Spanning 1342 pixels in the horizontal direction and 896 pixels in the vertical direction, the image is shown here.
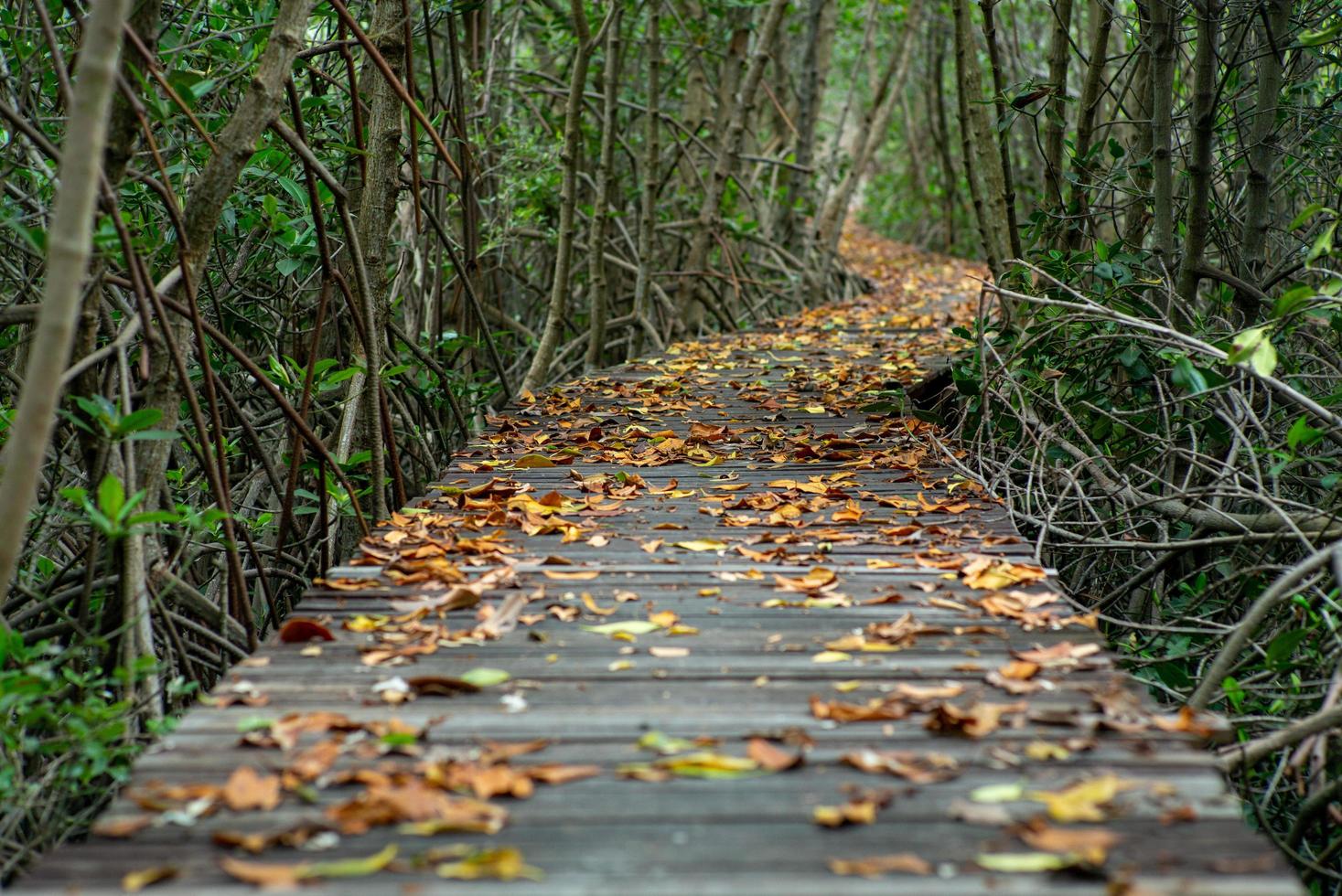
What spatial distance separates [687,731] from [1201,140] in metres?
3.12

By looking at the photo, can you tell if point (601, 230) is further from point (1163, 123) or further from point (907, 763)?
point (907, 763)

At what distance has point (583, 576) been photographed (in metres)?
2.67

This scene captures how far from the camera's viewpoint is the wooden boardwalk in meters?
1.53

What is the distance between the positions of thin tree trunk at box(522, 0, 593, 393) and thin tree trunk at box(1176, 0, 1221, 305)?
2.95 m

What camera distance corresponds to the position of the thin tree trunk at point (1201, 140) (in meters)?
3.88

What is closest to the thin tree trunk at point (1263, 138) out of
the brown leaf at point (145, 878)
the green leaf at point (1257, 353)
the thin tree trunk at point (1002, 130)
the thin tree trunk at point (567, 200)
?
the thin tree trunk at point (1002, 130)

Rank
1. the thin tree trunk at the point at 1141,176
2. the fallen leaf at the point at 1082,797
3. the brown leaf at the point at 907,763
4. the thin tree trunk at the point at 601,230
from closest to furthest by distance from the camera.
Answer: the fallen leaf at the point at 1082,797 < the brown leaf at the point at 907,763 < the thin tree trunk at the point at 1141,176 < the thin tree trunk at the point at 601,230

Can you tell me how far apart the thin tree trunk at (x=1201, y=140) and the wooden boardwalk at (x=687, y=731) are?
5.01 ft

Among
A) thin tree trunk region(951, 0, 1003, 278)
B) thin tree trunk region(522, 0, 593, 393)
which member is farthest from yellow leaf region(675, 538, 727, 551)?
thin tree trunk region(951, 0, 1003, 278)

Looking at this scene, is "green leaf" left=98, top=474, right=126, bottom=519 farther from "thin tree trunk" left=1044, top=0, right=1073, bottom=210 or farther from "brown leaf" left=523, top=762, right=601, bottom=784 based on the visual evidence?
"thin tree trunk" left=1044, top=0, right=1073, bottom=210

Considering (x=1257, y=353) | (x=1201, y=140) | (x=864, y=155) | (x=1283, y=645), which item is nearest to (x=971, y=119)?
(x=1201, y=140)

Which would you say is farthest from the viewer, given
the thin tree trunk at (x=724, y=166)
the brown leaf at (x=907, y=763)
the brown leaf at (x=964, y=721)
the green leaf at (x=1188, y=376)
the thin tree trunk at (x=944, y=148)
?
the thin tree trunk at (x=944, y=148)

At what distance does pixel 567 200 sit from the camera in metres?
6.24

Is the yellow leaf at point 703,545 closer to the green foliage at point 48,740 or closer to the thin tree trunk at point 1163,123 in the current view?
the green foliage at point 48,740
